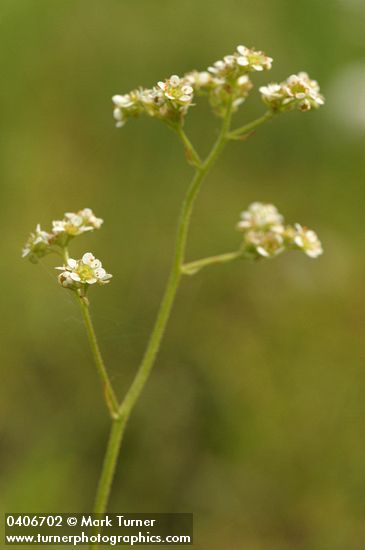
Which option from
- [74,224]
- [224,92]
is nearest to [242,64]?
[224,92]

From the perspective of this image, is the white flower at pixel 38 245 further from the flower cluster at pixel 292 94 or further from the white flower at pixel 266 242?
the flower cluster at pixel 292 94

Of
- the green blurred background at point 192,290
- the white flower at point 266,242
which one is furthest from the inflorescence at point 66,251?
the green blurred background at point 192,290

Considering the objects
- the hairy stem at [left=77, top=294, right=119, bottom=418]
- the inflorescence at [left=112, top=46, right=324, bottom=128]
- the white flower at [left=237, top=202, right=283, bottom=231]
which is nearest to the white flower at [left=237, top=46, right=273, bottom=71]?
the inflorescence at [left=112, top=46, right=324, bottom=128]

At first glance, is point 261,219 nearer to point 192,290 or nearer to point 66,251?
point 66,251

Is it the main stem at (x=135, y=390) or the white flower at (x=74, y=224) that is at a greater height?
the white flower at (x=74, y=224)

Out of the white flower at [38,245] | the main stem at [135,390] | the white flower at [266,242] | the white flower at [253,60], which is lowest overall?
the main stem at [135,390]

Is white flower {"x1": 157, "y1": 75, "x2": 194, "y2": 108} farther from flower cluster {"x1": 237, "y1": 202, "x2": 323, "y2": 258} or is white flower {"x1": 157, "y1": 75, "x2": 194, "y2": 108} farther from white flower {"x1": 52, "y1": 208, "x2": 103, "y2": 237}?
flower cluster {"x1": 237, "y1": 202, "x2": 323, "y2": 258}

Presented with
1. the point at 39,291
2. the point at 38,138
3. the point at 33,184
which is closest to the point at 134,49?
the point at 38,138

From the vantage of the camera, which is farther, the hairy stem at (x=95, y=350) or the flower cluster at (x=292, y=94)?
the flower cluster at (x=292, y=94)
